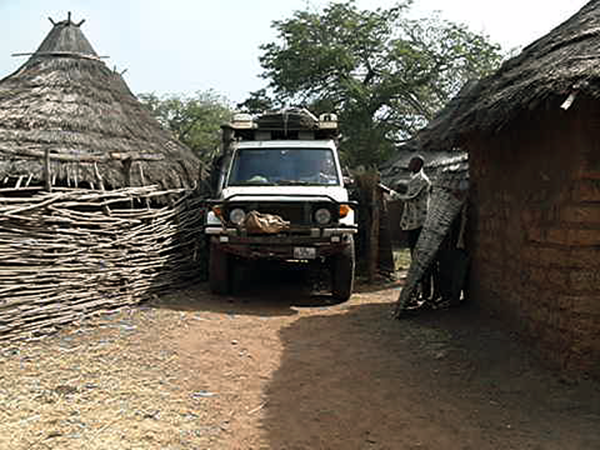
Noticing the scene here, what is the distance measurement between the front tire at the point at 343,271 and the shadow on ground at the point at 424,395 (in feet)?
5.28

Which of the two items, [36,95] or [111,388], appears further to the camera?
[36,95]

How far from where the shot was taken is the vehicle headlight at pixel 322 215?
789cm

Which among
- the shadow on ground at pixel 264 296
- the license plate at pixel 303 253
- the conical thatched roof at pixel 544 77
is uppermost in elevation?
the conical thatched roof at pixel 544 77

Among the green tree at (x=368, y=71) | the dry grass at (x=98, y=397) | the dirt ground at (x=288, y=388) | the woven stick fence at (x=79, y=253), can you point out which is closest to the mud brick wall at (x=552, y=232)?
the dirt ground at (x=288, y=388)

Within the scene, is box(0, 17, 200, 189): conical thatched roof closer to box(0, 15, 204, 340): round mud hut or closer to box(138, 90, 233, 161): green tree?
box(0, 15, 204, 340): round mud hut

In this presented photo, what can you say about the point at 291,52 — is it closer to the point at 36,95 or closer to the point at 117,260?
the point at 36,95

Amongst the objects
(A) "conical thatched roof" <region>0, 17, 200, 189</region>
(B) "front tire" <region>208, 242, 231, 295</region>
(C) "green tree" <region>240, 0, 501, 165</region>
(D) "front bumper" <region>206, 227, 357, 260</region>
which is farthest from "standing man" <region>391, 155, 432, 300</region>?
(C) "green tree" <region>240, 0, 501, 165</region>

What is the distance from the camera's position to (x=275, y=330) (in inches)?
268

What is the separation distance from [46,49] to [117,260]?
631cm

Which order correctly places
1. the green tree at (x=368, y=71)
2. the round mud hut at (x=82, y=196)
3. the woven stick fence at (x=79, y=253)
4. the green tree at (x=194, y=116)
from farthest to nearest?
1. the green tree at (x=194, y=116)
2. the green tree at (x=368, y=71)
3. the round mud hut at (x=82, y=196)
4. the woven stick fence at (x=79, y=253)

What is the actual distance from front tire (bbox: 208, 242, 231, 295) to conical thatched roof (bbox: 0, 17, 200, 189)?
144 cm

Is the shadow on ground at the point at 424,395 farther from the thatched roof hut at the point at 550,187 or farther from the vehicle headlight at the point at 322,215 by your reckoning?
the vehicle headlight at the point at 322,215

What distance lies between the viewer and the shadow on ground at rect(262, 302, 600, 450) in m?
3.82

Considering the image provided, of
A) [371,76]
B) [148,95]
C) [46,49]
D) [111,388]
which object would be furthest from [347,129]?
[148,95]
